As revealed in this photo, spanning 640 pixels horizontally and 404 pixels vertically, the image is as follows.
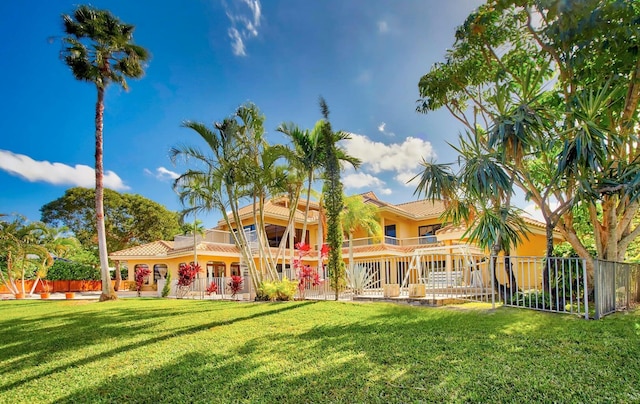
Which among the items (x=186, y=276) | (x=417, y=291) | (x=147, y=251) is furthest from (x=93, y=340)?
(x=147, y=251)

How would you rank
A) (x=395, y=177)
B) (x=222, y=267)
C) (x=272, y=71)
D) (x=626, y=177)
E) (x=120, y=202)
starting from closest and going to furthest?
(x=626, y=177)
(x=272, y=71)
(x=395, y=177)
(x=222, y=267)
(x=120, y=202)

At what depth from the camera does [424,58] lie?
14.2 m

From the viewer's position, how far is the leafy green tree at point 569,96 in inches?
342

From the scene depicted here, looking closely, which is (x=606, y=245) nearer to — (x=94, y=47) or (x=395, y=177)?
(x=395, y=177)

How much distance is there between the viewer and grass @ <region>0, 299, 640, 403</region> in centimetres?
404

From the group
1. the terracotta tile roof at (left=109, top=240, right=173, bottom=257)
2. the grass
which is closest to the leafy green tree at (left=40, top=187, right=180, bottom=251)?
the terracotta tile roof at (left=109, top=240, right=173, bottom=257)

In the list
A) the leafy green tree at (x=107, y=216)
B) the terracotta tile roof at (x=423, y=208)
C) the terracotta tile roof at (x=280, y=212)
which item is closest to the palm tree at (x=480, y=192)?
the terracotta tile roof at (x=423, y=208)

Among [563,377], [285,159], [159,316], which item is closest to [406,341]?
[563,377]

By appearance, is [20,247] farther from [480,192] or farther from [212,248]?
[480,192]

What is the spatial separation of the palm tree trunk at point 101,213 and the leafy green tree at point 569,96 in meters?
16.5

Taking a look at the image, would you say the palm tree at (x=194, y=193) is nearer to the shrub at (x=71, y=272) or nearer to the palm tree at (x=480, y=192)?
the palm tree at (x=480, y=192)

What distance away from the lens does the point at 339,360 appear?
514 cm

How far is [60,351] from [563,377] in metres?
7.47

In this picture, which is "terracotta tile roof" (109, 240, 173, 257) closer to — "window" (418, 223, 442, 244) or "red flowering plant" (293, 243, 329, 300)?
"red flowering plant" (293, 243, 329, 300)
